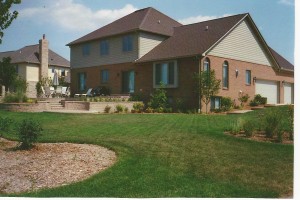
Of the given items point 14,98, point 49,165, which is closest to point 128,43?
point 14,98

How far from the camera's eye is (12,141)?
34.8 feet

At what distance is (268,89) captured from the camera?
22.1 m

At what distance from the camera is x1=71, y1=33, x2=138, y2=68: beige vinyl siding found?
2480 centimetres

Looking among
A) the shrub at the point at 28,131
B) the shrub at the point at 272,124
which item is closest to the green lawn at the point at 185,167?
the shrub at the point at 272,124

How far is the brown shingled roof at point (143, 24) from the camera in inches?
965

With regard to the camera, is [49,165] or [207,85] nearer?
[49,165]

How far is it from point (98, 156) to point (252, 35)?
1666 cm

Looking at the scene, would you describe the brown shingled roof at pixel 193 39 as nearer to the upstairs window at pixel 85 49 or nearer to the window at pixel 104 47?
the window at pixel 104 47

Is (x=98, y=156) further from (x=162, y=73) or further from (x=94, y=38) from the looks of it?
(x=94, y=38)

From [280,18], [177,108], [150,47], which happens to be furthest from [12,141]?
[150,47]

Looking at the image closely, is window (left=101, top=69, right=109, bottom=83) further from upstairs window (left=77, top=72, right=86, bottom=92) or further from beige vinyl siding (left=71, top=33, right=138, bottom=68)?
upstairs window (left=77, top=72, right=86, bottom=92)

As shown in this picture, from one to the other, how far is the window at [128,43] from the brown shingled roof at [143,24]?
0.55 m

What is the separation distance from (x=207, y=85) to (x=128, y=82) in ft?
24.1

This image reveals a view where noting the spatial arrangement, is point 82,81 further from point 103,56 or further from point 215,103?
point 215,103
